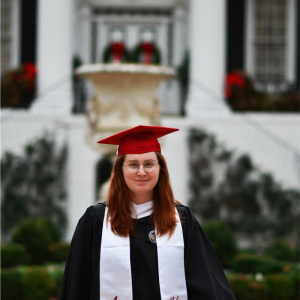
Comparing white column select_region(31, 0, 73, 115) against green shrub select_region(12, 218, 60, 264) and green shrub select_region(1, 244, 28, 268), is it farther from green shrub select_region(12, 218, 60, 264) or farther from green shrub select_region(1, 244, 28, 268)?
green shrub select_region(1, 244, 28, 268)

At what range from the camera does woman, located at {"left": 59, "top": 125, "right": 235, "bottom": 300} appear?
2.96m

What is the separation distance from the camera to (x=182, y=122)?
37.3ft

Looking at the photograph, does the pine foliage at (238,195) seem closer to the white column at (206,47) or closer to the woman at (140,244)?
the white column at (206,47)

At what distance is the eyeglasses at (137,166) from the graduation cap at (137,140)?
0.06 metres

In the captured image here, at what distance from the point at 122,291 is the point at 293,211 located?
8.15 meters

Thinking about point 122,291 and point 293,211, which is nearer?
point 122,291

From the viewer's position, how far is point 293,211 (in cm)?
1062

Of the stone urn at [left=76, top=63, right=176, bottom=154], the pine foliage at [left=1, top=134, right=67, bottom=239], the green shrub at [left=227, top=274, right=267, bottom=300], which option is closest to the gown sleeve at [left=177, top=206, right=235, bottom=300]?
the green shrub at [left=227, top=274, right=267, bottom=300]

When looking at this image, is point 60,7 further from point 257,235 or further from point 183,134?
point 257,235

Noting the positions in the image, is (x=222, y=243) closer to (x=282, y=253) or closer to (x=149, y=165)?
(x=282, y=253)

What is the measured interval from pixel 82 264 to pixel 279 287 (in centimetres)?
381

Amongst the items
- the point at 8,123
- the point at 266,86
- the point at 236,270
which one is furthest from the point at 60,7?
the point at 236,270

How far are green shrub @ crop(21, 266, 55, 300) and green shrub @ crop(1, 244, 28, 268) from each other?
4.61ft

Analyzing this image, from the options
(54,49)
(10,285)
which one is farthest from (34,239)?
(54,49)
